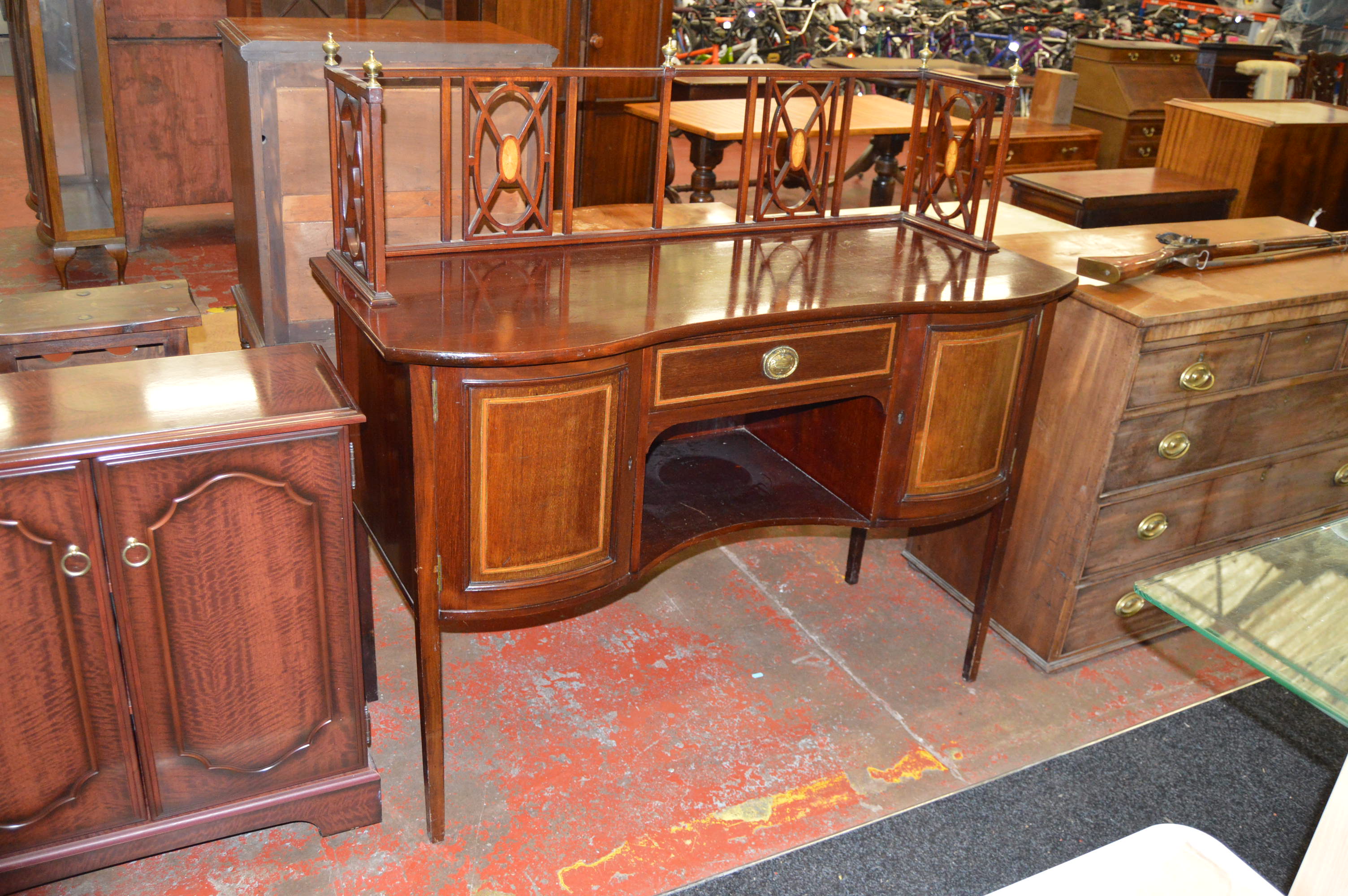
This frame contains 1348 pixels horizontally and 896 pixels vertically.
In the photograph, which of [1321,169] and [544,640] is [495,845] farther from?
[1321,169]

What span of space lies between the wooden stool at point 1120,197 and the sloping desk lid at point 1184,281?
3.43 ft

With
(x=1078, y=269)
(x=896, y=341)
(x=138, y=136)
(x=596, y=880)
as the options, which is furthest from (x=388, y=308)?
(x=138, y=136)

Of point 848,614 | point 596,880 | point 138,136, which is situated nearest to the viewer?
point 596,880

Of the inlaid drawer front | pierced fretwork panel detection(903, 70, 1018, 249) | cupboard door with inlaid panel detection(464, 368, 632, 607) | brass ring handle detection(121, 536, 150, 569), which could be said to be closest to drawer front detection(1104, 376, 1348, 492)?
pierced fretwork panel detection(903, 70, 1018, 249)

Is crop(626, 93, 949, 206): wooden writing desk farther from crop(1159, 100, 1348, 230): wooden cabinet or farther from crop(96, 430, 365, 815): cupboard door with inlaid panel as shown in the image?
crop(96, 430, 365, 815): cupboard door with inlaid panel

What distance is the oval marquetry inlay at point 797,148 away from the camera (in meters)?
2.57

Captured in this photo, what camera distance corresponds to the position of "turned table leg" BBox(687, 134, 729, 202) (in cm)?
541

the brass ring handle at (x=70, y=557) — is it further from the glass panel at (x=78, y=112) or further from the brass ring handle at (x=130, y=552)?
the glass panel at (x=78, y=112)

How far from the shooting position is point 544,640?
112 inches

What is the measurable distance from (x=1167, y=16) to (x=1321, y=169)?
6079 mm

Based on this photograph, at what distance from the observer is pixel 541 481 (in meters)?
1.97

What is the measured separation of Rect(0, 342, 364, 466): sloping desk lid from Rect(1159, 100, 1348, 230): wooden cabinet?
4372mm

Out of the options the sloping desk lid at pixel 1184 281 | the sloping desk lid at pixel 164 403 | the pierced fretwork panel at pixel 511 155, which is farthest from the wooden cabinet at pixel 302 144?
the sloping desk lid at pixel 1184 281

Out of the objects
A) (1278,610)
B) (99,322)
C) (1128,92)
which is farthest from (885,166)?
(1278,610)
